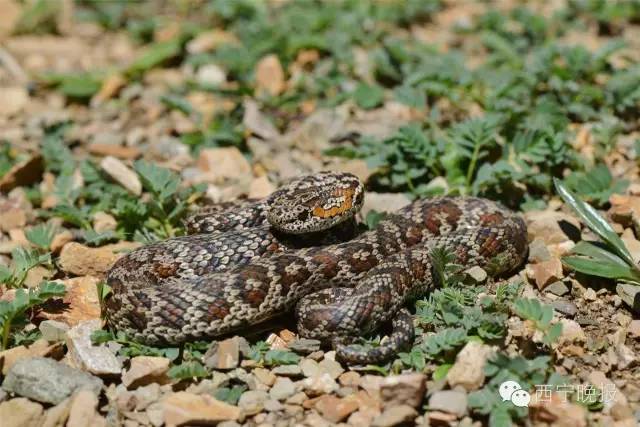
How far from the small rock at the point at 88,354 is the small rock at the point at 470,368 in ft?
9.77

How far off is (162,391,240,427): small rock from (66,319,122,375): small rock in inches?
27.9

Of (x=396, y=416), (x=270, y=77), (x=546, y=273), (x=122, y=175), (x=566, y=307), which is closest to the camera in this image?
(x=396, y=416)

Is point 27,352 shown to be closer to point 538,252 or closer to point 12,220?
point 12,220

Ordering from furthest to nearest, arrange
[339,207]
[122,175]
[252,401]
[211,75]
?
[211,75]
[122,175]
[339,207]
[252,401]

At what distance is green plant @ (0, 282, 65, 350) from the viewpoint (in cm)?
702

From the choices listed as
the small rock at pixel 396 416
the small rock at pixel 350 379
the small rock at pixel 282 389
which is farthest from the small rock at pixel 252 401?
the small rock at pixel 396 416

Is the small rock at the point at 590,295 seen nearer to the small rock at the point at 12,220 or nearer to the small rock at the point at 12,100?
the small rock at the point at 12,220

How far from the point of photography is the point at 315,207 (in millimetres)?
8227

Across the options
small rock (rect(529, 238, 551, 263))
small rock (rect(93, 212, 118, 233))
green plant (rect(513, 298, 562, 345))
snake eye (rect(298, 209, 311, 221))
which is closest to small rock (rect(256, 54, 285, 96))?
small rock (rect(93, 212, 118, 233))

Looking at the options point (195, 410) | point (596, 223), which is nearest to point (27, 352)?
point (195, 410)

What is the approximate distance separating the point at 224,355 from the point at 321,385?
936mm

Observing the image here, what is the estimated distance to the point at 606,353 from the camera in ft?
23.4

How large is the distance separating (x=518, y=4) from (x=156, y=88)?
6.74 m

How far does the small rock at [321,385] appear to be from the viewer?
22.4ft
